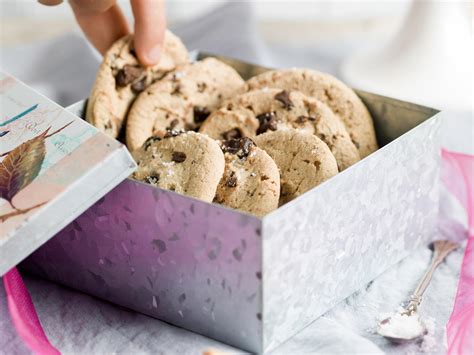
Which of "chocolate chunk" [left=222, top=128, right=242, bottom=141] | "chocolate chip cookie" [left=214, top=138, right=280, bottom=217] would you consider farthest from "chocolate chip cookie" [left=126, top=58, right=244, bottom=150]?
"chocolate chip cookie" [left=214, top=138, right=280, bottom=217]

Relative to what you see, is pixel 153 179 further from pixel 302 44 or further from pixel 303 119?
pixel 302 44

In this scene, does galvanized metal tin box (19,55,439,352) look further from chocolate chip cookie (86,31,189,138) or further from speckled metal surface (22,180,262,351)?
chocolate chip cookie (86,31,189,138)

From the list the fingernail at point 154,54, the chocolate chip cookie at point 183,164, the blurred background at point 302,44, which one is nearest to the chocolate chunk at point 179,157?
the chocolate chip cookie at point 183,164

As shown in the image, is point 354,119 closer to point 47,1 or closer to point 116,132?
point 116,132

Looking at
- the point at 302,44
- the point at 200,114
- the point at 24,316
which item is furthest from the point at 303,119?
the point at 302,44

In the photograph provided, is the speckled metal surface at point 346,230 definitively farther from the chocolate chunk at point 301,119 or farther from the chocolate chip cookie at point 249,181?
the chocolate chunk at point 301,119

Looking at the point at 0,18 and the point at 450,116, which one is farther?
the point at 0,18

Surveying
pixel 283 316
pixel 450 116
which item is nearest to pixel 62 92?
pixel 450 116
